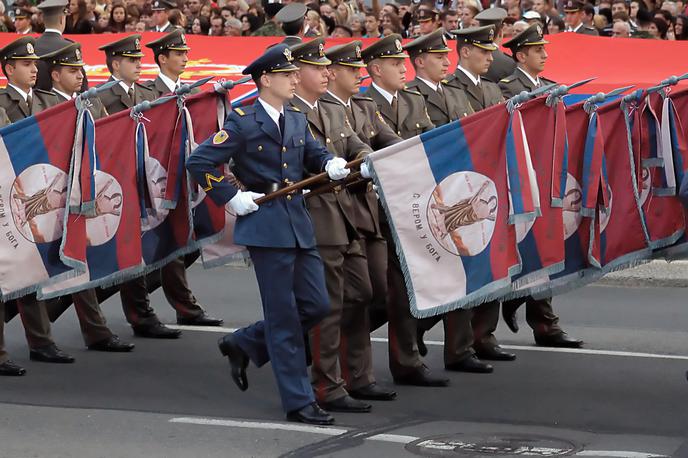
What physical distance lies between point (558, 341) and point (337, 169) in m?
2.83

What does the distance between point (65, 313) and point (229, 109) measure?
118 inches

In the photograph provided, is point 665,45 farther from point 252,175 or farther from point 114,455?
point 114,455

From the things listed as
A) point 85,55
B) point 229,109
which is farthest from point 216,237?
point 85,55

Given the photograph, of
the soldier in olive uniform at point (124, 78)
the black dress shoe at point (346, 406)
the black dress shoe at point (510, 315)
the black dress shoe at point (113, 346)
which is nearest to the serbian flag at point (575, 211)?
the black dress shoe at point (346, 406)

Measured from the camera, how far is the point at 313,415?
829 cm

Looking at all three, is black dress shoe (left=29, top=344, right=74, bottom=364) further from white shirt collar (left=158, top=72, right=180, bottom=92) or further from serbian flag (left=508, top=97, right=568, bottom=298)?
serbian flag (left=508, top=97, right=568, bottom=298)

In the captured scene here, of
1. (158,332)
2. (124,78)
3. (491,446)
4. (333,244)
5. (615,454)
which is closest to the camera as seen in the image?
(615,454)

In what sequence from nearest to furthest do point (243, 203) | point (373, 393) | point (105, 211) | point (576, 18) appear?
1. point (243, 203)
2. point (373, 393)
3. point (105, 211)
4. point (576, 18)

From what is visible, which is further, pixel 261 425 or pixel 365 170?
pixel 365 170

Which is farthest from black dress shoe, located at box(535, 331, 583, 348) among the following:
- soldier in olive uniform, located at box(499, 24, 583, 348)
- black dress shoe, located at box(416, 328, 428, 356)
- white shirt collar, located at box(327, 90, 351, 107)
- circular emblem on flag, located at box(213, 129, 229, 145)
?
circular emblem on flag, located at box(213, 129, 229, 145)

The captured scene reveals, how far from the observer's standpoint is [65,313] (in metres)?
12.1

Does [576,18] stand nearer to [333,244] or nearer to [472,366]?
[472,366]

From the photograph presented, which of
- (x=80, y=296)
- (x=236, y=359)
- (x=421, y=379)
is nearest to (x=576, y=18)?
(x=80, y=296)

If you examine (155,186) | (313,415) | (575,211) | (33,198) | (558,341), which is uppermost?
(33,198)
